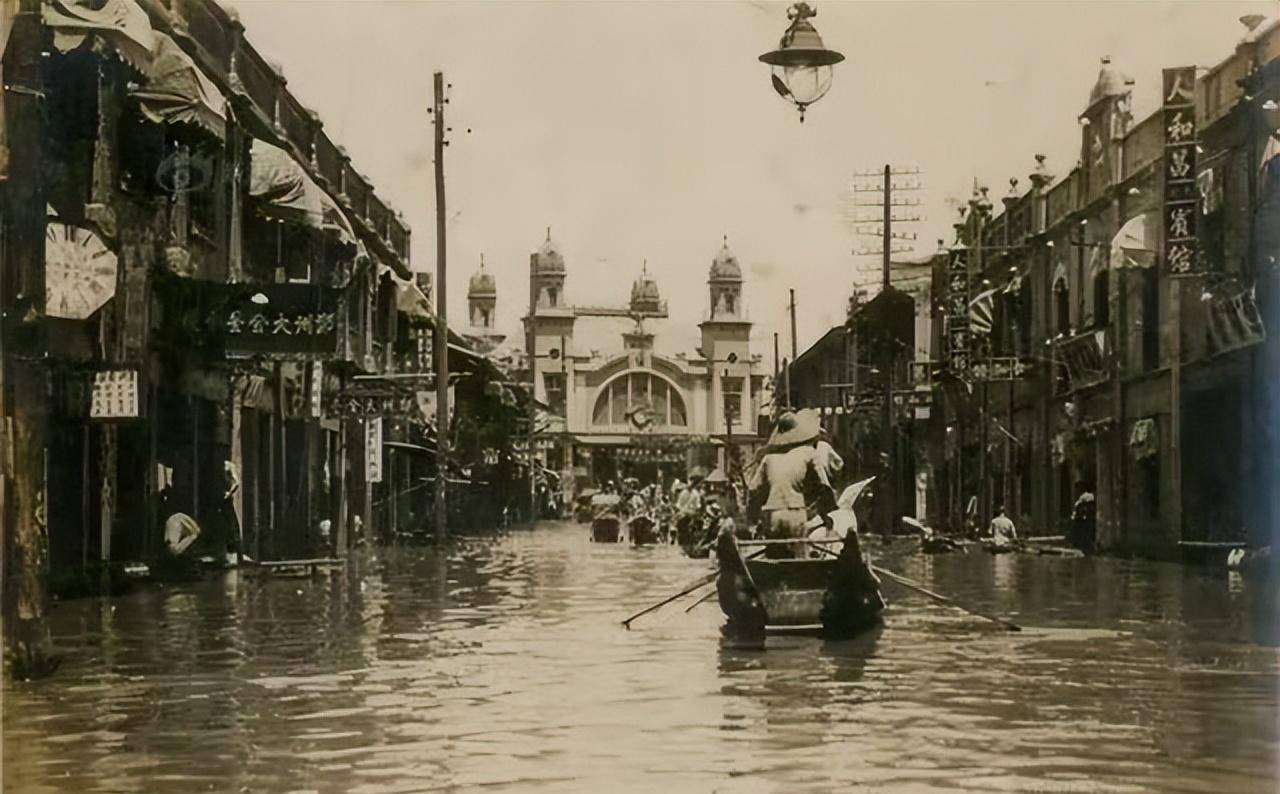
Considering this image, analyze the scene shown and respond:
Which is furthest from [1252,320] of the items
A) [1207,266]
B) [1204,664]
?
[1204,664]

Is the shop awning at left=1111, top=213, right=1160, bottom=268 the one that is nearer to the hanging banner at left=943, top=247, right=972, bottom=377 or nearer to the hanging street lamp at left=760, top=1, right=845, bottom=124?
the hanging banner at left=943, top=247, right=972, bottom=377

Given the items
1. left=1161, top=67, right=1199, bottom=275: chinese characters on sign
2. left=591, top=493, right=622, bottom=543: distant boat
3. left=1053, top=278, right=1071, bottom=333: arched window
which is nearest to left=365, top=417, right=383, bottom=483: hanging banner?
left=591, top=493, right=622, bottom=543: distant boat

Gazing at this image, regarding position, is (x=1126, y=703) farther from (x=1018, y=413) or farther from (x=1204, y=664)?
(x=1018, y=413)

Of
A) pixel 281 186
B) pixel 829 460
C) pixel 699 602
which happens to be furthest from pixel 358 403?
pixel 829 460

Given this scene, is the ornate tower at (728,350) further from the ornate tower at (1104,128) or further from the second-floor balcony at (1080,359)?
the second-floor balcony at (1080,359)

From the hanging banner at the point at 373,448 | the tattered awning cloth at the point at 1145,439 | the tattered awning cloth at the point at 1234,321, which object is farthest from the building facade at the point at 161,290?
the tattered awning cloth at the point at 1145,439

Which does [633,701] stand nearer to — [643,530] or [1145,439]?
[1145,439]
